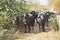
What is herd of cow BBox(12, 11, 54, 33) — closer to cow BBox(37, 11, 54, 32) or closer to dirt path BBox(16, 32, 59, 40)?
cow BBox(37, 11, 54, 32)

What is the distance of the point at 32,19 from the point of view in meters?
2.63

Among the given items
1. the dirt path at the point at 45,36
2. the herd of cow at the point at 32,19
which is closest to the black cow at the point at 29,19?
the herd of cow at the point at 32,19

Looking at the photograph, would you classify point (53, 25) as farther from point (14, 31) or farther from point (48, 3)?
point (14, 31)

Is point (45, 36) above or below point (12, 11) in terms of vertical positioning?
below

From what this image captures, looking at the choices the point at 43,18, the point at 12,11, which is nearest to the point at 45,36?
the point at 43,18

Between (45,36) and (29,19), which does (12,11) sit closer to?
(29,19)

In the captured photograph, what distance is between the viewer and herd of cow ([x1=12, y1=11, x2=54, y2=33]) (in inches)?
102

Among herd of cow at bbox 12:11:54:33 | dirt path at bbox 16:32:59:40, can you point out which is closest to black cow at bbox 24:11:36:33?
herd of cow at bbox 12:11:54:33

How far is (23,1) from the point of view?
2.62 metres

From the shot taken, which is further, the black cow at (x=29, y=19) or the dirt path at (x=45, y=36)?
the black cow at (x=29, y=19)

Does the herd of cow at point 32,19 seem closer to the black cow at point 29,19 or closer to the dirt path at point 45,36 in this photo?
the black cow at point 29,19

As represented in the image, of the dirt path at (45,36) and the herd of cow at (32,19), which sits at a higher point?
the herd of cow at (32,19)

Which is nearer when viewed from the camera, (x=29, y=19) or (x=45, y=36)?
(x=45, y=36)

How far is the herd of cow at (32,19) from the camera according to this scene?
8.51 feet
